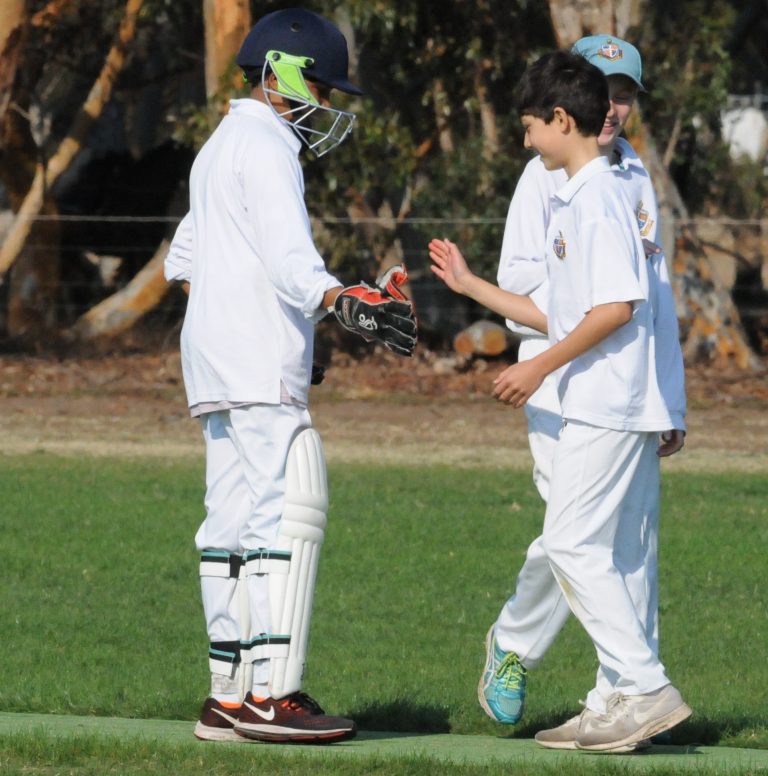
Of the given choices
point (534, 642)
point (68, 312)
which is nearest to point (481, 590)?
point (534, 642)

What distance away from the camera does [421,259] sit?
23609 millimetres

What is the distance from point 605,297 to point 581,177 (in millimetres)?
413

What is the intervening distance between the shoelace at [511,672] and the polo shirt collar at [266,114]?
182 cm

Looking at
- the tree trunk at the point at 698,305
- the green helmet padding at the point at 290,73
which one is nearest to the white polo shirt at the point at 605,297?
the green helmet padding at the point at 290,73

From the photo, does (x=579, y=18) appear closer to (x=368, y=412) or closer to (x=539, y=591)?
(x=368, y=412)

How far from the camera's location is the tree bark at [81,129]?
23062mm

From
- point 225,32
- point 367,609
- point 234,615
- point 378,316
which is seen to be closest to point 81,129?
point 225,32

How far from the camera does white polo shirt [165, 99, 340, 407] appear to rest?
197 inches

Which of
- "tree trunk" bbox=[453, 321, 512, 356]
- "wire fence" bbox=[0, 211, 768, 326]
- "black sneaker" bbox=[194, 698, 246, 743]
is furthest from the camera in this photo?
"tree trunk" bbox=[453, 321, 512, 356]

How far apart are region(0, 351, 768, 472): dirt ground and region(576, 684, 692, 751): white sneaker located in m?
9.05

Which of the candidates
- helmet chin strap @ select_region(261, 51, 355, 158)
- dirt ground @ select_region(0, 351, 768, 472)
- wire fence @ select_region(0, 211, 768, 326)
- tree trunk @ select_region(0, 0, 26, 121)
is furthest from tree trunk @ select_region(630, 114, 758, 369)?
helmet chin strap @ select_region(261, 51, 355, 158)

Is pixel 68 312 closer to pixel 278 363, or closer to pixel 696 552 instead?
pixel 696 552

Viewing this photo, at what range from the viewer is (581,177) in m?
5.05

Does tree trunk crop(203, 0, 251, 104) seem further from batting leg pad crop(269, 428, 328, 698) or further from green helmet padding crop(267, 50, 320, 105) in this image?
batting leg pad crop(269, 428, 328, 698)
